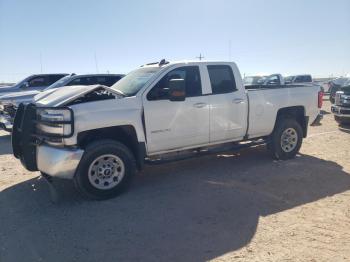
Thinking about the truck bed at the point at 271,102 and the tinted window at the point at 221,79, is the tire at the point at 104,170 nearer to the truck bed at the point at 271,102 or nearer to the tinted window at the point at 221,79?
the tinted window at the point at 221,79

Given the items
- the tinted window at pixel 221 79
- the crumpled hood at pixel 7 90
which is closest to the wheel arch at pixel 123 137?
the tinted window at pixel 221 79

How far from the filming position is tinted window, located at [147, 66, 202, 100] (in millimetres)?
5207

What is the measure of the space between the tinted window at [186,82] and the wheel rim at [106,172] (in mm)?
1192

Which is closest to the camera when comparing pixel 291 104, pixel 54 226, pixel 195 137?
pixel 54 226

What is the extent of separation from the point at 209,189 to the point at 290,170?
1.83 m

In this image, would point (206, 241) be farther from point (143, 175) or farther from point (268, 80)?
point (268, 80)

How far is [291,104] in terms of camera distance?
670 centimetres

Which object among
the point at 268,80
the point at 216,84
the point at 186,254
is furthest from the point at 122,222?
the point at 268,80

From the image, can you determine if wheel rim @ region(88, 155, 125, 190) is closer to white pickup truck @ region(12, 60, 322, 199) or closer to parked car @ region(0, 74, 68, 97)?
white pickup truck @ region(12, 60, 322, 199)

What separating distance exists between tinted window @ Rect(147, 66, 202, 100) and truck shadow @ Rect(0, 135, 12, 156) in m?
4.95

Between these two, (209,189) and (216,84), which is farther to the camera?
(216,84)

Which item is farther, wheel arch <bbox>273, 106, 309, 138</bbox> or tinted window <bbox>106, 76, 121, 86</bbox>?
tinted window <bbox>106, 76, 121, 86</bbox>

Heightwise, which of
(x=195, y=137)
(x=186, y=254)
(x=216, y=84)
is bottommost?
(x=186, y=254)

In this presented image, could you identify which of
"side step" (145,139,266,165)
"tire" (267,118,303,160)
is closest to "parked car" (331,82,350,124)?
"tire" (267,118,303,160)
